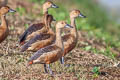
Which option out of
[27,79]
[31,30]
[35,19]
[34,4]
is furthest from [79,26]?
[27,79]

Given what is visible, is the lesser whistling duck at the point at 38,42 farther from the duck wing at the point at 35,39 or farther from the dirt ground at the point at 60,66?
the dirt ground at the point at 60,66

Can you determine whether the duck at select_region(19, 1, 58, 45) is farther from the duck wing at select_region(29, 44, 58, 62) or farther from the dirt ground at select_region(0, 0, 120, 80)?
the duck wing at select_region(29, 44, 58, 62)

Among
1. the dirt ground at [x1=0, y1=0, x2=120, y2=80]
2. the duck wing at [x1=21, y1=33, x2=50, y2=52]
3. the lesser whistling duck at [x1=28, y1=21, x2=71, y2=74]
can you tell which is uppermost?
the duck wing at [x1=21, y1=33, x2=50, y2=52]

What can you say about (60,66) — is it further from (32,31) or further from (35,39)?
(32,31)

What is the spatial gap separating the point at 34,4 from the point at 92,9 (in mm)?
4513

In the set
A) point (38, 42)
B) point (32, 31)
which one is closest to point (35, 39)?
point (38, 42)

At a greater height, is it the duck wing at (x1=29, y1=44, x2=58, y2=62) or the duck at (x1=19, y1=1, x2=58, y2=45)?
the duck at (x1=19, y1=1, x2=58, y2=45)

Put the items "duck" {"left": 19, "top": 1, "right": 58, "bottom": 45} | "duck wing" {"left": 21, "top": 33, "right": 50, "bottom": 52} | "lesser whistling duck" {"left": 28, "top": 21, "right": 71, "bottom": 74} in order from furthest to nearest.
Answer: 1. "duck" {"left": 19, "top": 1, "right": 58, "bottom": 45}
2. "duck wing" {"left": 21, "top": 33, "right": 50, "bottom": 52}
3. "lesser whistling duck" {"left": 28, "top": 21, "right": 71, "bottom": 74}

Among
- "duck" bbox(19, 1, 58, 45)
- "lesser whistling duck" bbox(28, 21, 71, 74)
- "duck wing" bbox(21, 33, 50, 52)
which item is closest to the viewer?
"lesser whistling duck" bbox(28, 21, 71, 74)

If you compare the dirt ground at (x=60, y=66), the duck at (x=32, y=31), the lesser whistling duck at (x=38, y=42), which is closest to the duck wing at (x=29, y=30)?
the duck at (x=32, y=31)

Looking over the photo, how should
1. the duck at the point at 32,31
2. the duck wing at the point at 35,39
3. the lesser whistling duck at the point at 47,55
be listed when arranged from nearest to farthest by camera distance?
1. the lesser whistling duck at the point at 47,55
2. the duck wing at the point at 35,39
3. the duck at the point at 32,31

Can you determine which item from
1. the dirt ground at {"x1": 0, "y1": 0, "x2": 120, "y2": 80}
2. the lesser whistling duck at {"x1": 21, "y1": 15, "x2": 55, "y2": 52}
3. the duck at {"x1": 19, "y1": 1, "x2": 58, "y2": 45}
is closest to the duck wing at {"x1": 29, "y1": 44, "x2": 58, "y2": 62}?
the dirt ground at {"x1": 0, "y1": 0, "x2": 120, "y2": 80}

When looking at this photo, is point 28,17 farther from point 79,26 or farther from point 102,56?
point 102,56

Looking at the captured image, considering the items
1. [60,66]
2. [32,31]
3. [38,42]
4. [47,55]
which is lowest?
[60,66]
